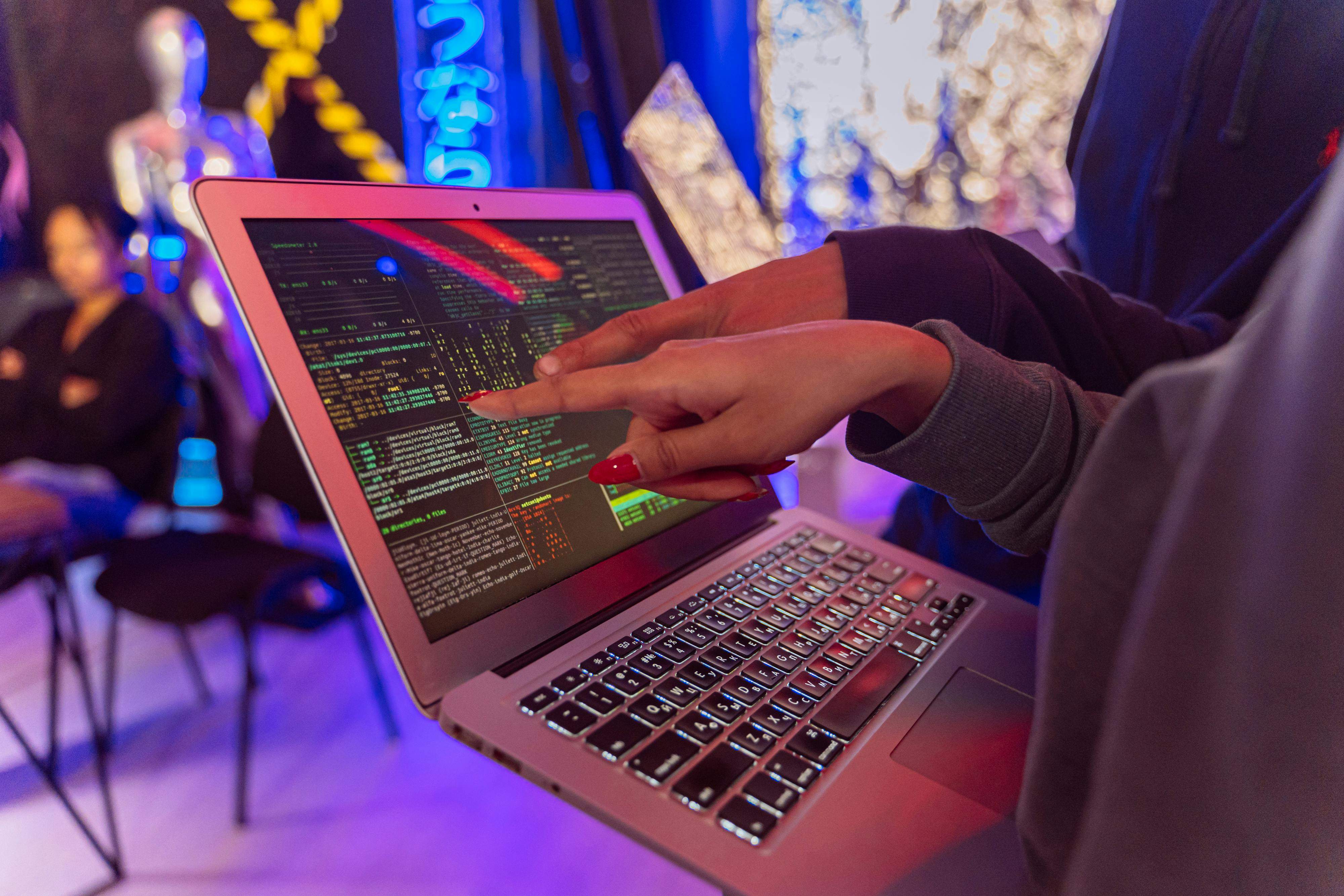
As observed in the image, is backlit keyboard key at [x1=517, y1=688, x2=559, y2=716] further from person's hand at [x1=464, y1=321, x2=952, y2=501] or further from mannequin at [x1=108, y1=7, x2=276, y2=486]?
mannequin at [x1=108, y1=7, x2=276, y2=486]

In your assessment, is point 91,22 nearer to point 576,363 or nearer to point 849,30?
point 576,363

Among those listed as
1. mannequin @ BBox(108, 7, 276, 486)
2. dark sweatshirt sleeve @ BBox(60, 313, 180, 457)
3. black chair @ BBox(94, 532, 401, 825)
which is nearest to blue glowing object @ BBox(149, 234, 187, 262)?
mannequin @ BBox(108, 7, 276, 486)

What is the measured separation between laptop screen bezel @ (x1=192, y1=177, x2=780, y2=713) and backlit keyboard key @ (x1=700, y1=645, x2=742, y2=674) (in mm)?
103

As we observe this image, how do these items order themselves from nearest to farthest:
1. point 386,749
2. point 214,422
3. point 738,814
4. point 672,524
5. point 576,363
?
point 738,814 < point 576,363 < point 672,524 < point 386,749 < point 214,422

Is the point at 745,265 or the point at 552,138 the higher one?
the point at 552,138

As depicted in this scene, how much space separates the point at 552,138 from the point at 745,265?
0.80 meters

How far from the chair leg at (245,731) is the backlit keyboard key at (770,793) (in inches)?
53.9

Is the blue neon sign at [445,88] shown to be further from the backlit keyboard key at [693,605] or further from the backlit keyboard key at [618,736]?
the backlit keyboard key at [618,736]

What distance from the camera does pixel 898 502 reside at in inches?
40.9

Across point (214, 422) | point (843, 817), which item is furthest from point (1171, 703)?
point (214, 422)

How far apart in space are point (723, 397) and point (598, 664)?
236mm

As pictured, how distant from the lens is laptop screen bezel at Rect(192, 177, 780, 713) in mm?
469

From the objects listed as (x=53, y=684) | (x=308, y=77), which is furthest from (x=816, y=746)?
(x=308, y=77)

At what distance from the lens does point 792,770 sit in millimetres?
437
